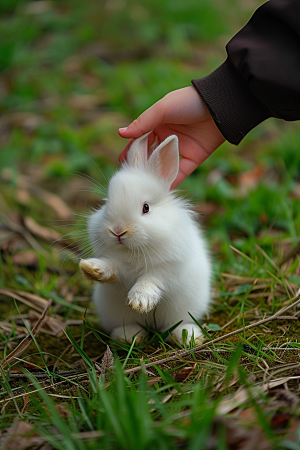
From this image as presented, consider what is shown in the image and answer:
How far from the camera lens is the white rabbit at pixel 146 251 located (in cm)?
228

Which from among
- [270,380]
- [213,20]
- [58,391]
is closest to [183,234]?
[270,380]

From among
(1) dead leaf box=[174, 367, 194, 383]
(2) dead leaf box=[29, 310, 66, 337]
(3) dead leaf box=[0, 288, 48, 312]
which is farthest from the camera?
(3) dead leaf box=[0, 288, 48, 312]

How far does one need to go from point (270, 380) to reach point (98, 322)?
4.80ft

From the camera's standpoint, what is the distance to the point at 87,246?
263 centimetres

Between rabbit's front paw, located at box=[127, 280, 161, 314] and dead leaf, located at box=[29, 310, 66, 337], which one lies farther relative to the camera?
dead leaf, located at box=[29, 310, 66, 337]

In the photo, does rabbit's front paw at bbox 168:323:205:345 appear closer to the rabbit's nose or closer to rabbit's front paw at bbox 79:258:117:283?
rabbit's front paw at bbox 79:258:117:283

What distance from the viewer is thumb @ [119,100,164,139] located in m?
2.59

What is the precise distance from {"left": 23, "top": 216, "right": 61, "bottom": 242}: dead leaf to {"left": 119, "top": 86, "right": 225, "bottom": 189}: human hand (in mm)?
1495

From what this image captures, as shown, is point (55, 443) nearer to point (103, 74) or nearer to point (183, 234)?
point (183, 234)

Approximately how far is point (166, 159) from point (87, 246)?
2.32 feet

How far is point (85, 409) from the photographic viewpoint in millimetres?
1803

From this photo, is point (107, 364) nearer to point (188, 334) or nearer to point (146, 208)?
point (188, 334)

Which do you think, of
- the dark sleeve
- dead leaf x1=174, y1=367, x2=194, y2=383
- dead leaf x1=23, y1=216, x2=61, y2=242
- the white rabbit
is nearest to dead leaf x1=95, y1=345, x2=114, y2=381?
the white rabbit

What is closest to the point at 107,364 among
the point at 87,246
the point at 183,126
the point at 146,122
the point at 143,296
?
the point at 143,296
